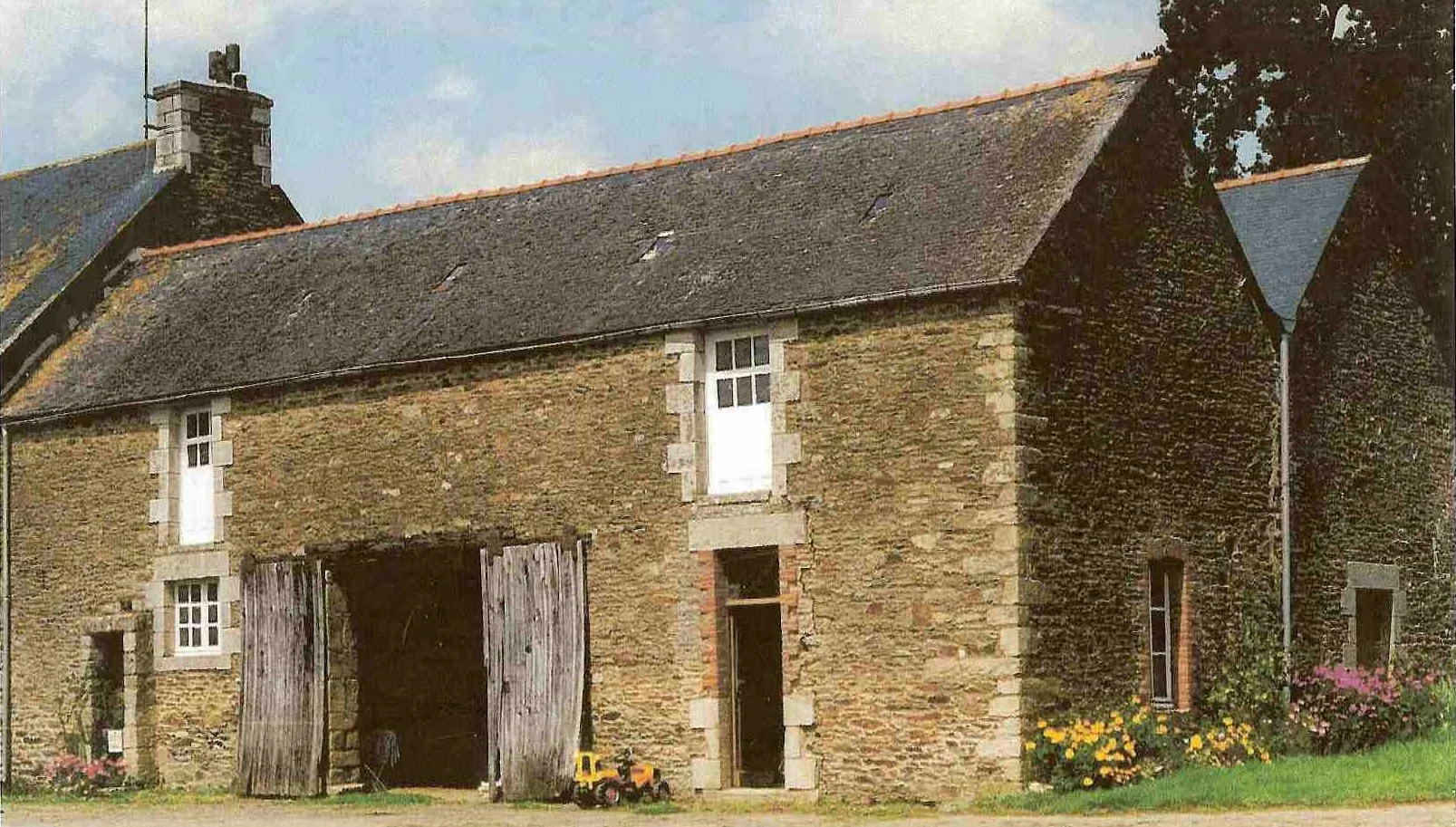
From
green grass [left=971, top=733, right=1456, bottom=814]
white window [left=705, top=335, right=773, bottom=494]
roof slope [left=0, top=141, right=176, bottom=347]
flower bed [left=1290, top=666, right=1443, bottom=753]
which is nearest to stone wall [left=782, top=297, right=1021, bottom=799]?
white window [left=705, top=335, right=773, bottom=494]

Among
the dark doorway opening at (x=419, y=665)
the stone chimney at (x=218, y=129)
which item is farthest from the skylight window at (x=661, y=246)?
the stone chimney at (x=218, y=129)

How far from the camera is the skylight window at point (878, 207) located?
21.6m

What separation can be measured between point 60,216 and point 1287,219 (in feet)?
53.8

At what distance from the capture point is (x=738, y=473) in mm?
21078

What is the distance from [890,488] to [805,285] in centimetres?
211

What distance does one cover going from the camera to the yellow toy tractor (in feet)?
68.3

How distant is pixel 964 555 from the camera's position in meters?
19.5

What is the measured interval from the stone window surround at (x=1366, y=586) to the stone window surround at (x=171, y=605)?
11.6m

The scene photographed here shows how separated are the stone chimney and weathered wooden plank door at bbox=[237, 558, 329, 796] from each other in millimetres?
8500

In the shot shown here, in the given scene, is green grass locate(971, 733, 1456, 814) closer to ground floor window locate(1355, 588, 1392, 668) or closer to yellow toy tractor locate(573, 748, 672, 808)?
yellow toy tractor locate(573, 748, 672, 808)

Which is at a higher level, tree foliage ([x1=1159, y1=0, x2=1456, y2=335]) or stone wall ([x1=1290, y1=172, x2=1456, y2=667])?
tree foliage ([x1=1159, y1=0, x2=1456, y2=335])

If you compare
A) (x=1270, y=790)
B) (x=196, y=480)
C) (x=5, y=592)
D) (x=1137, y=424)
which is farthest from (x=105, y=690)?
(x=1270, y=790)

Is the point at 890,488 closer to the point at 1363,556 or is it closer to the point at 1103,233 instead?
the point at 1103,233

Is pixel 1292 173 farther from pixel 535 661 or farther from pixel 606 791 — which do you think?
pixel 606 791
